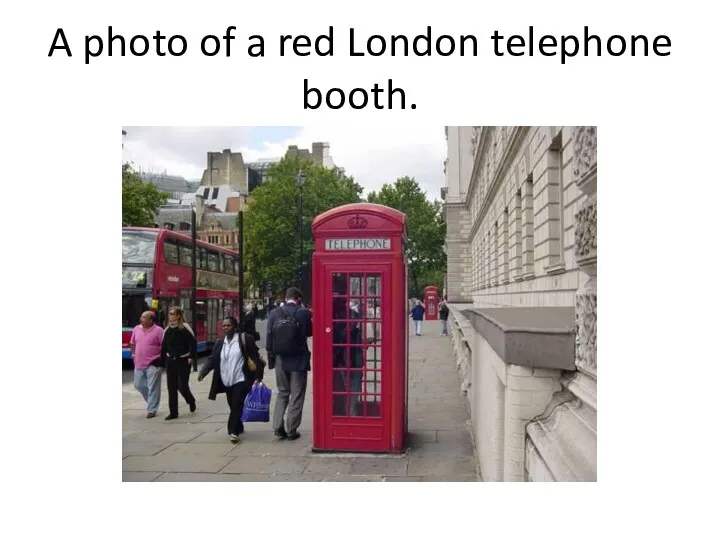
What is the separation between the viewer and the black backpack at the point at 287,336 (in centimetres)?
754

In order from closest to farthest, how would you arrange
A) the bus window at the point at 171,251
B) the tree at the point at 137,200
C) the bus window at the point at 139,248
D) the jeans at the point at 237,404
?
the jeans at the point at 237,404
the bus window at the point at 139,248
the bus window at the point at 171,251
the tree at the point at 137,200

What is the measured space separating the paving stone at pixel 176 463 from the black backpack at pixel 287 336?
1.30 m

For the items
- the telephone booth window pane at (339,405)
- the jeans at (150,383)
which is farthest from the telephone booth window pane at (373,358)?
the jeans at (150,383)

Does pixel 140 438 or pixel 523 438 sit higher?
pixel 523 438

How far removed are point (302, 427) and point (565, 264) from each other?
200 inches

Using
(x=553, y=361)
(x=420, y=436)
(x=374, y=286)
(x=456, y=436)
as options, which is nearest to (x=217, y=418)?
(x=420, y=436)

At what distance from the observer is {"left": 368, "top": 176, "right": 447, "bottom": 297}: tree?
61656mm

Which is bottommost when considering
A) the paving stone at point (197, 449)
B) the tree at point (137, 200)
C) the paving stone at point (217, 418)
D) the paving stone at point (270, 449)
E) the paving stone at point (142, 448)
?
the paving stone at point (217, 418)

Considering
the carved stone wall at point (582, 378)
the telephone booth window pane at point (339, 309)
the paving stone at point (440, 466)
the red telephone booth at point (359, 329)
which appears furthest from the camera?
the telephone booth window pane at point (339, 309)

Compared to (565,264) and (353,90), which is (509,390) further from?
(565,264)

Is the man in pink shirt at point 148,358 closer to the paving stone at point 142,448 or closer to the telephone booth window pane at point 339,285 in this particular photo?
the paving stone at point 142,448

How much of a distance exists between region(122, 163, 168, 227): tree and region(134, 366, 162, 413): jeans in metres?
23.0

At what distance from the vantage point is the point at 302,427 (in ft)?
28.9

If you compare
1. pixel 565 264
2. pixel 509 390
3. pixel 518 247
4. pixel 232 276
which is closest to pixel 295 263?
pixel 232 276
